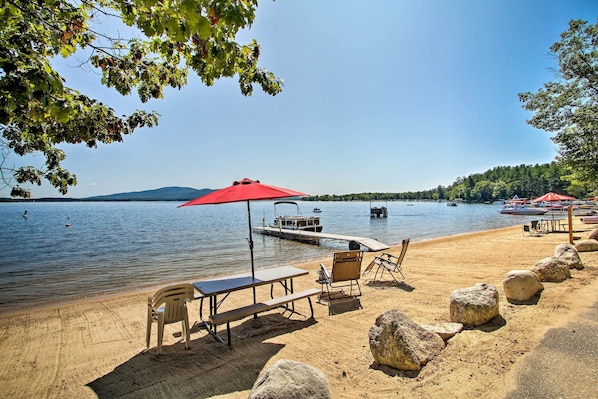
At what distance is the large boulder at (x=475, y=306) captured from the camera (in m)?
→ 4.07

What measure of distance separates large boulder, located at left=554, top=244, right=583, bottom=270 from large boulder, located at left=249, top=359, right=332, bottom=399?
711 cm

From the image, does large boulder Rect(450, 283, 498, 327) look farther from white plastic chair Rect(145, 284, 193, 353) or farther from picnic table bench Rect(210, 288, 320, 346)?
white plastic chair Rect(145, 284, 193, 353)

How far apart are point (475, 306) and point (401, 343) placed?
5.08ft


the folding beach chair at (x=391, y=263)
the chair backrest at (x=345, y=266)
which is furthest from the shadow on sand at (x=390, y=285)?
the chair backrest at (x=345, y=266)

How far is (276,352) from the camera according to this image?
4102 millimetres

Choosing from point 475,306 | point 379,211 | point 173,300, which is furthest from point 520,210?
point 173,300

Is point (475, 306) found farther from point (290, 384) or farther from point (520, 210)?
point (520, 210)

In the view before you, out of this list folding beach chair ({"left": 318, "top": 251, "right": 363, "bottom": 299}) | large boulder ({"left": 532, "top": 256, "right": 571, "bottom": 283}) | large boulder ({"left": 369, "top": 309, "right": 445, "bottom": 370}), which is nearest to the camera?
large boulder ({"left": 369, "top": 309, "right": 445, "bottom": 370})

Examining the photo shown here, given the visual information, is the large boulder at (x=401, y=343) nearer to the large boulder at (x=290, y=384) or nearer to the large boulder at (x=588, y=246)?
the large boulder at (x=290, y=384)

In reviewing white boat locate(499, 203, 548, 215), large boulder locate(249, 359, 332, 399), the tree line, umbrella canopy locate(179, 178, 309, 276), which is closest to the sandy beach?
large boulder locate(249, 359, 332, 399)

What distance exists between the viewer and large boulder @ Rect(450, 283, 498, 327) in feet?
13.3

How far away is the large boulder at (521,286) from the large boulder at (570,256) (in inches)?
95.7

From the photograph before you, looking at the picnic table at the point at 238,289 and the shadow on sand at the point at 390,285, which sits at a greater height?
the picnic table at the point at 238,289

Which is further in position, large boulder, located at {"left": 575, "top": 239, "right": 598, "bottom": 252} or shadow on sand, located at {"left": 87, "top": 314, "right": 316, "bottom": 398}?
large boulder, located at {"left": 575, "top": 239, "right": 598, "bottom": 252}
